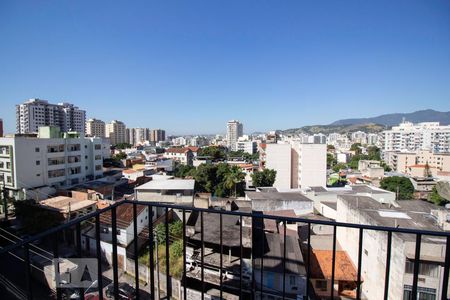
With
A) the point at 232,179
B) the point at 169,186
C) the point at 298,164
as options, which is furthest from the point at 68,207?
the point at 298,164

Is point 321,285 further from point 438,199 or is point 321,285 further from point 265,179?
point 438,199

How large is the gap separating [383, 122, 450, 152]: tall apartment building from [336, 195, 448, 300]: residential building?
58889 mm

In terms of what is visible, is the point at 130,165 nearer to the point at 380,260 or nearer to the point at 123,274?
the point at 123,274

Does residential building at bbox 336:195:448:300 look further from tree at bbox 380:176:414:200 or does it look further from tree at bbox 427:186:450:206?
tree at bbox 380:176:414:200

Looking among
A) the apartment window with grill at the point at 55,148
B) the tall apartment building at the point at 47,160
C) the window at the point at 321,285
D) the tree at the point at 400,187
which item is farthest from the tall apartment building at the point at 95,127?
the window at the point at 321,285

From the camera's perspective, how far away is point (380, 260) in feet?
29.7

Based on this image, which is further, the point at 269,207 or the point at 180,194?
the point at 269,207

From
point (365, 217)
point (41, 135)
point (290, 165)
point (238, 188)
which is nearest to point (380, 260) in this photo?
point (365, 217)

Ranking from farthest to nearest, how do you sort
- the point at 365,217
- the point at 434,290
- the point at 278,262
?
the point at 365,217
the point at 278,262
the point at 434,290

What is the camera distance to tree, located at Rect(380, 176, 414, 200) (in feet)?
83.6

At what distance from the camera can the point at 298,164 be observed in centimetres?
3156

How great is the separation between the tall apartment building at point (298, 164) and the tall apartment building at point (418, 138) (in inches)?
1726

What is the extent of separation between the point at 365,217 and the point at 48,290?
13.6 m

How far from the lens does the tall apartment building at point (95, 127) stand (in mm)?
71750
